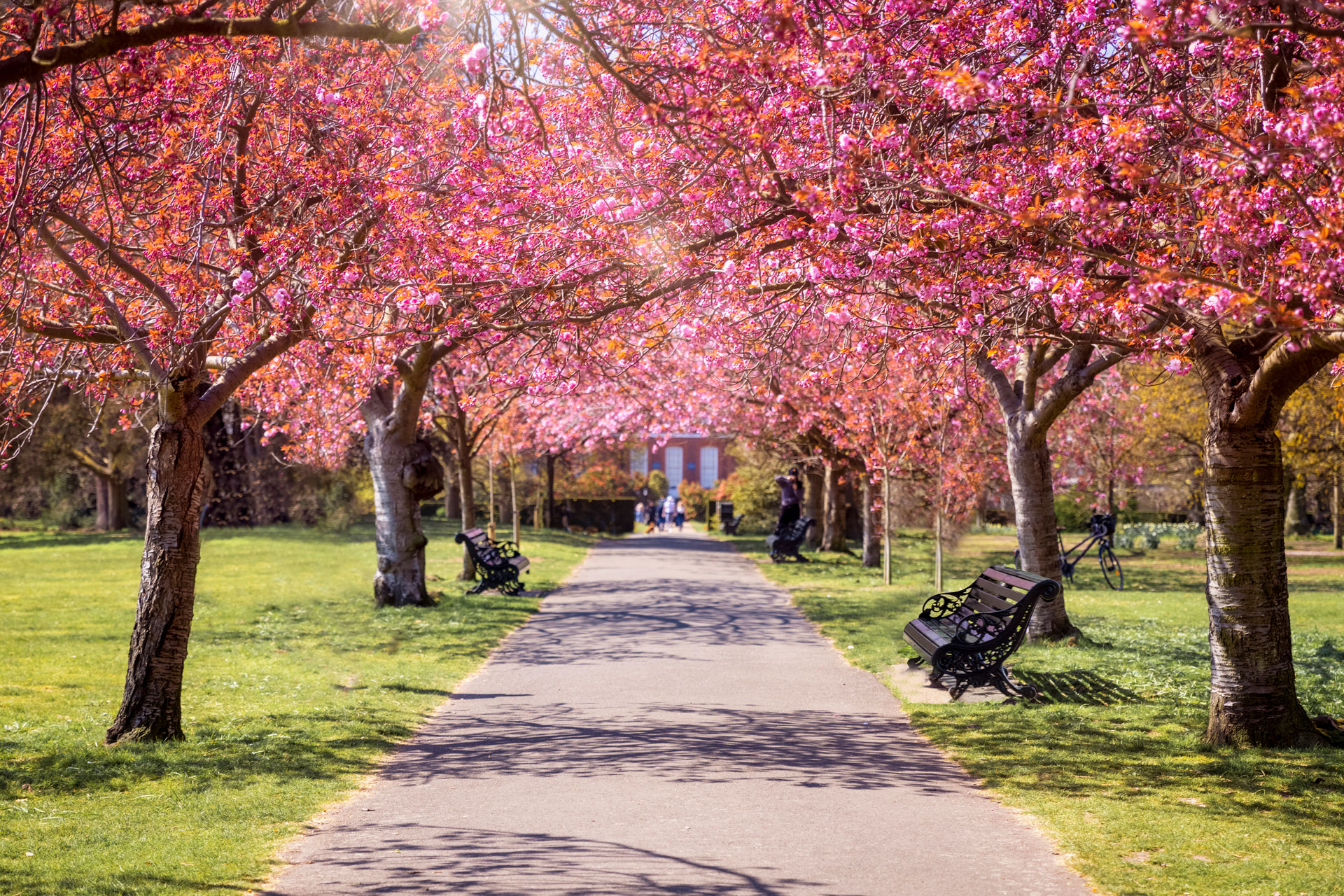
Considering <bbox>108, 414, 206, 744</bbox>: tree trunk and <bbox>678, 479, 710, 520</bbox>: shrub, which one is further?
<bbox>678, 479, 710, 520</bbox>: shrub

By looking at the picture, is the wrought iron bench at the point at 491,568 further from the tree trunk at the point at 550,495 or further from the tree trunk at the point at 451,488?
the tree trunk at the point at 451,488

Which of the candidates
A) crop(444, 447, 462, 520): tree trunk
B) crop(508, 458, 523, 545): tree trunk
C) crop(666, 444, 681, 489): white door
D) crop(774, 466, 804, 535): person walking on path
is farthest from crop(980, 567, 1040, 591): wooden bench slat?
crop(666, 444, 681, 489): white door

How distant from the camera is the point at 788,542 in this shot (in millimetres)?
26703

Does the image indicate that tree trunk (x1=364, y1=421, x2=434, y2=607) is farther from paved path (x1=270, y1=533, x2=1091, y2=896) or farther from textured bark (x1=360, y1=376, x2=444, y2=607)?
paved path (x1=270, y1=533, x2=1091, y2=896)

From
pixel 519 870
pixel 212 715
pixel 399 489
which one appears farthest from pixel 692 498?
pixel 519 870

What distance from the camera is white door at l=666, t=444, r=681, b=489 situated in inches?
3260

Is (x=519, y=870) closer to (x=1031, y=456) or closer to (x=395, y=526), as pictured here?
(x=1031, y=456)

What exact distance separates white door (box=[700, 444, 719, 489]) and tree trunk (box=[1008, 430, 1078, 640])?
69163mm

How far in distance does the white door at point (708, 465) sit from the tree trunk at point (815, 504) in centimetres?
→ 4571

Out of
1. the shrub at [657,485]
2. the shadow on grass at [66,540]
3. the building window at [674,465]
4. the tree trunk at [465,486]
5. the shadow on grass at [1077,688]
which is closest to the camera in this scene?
the shadow on grass at [1077,688]

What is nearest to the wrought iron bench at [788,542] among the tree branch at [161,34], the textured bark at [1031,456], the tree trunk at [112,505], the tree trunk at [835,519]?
the tree trunk at [835,519]

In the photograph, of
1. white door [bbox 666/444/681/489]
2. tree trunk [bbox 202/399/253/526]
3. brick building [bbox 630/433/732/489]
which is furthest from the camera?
white door [bbox 666/444/681/489]

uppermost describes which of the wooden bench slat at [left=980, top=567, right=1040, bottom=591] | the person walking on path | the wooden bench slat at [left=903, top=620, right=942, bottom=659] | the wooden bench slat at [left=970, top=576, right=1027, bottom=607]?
the person walking on path

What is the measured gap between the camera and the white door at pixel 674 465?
272 ft
